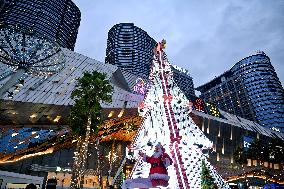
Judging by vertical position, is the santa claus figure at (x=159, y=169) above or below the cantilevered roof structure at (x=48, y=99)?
below

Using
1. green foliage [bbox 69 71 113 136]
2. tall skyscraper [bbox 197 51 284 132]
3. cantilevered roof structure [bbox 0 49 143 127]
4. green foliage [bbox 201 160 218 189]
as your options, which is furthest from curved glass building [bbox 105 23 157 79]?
green foliage [bbox 201 160 218 189]

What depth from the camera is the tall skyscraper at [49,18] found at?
333 ft

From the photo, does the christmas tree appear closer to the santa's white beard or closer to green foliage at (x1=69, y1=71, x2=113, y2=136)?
the santa's white beard

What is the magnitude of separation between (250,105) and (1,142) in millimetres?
127683

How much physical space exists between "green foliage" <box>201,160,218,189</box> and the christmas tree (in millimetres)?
3315

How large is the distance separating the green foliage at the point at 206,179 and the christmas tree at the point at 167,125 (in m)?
3.32

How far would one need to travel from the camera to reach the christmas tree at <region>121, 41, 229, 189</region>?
13.4m

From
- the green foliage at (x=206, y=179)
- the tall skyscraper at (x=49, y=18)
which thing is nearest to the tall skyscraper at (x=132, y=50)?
the tall skyscraper at (x=49, y=18)

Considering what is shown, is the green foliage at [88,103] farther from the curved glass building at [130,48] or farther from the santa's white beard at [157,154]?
the curved glass building at [130,48]

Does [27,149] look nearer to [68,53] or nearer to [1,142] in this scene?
[1,142]

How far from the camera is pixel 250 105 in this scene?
459 feet

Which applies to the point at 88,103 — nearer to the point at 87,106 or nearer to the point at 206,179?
the point at 87,106

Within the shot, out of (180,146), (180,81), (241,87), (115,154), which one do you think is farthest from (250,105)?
(180,146)

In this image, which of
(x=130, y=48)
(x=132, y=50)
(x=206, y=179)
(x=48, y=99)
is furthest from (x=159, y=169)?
(x=130, y=48)
